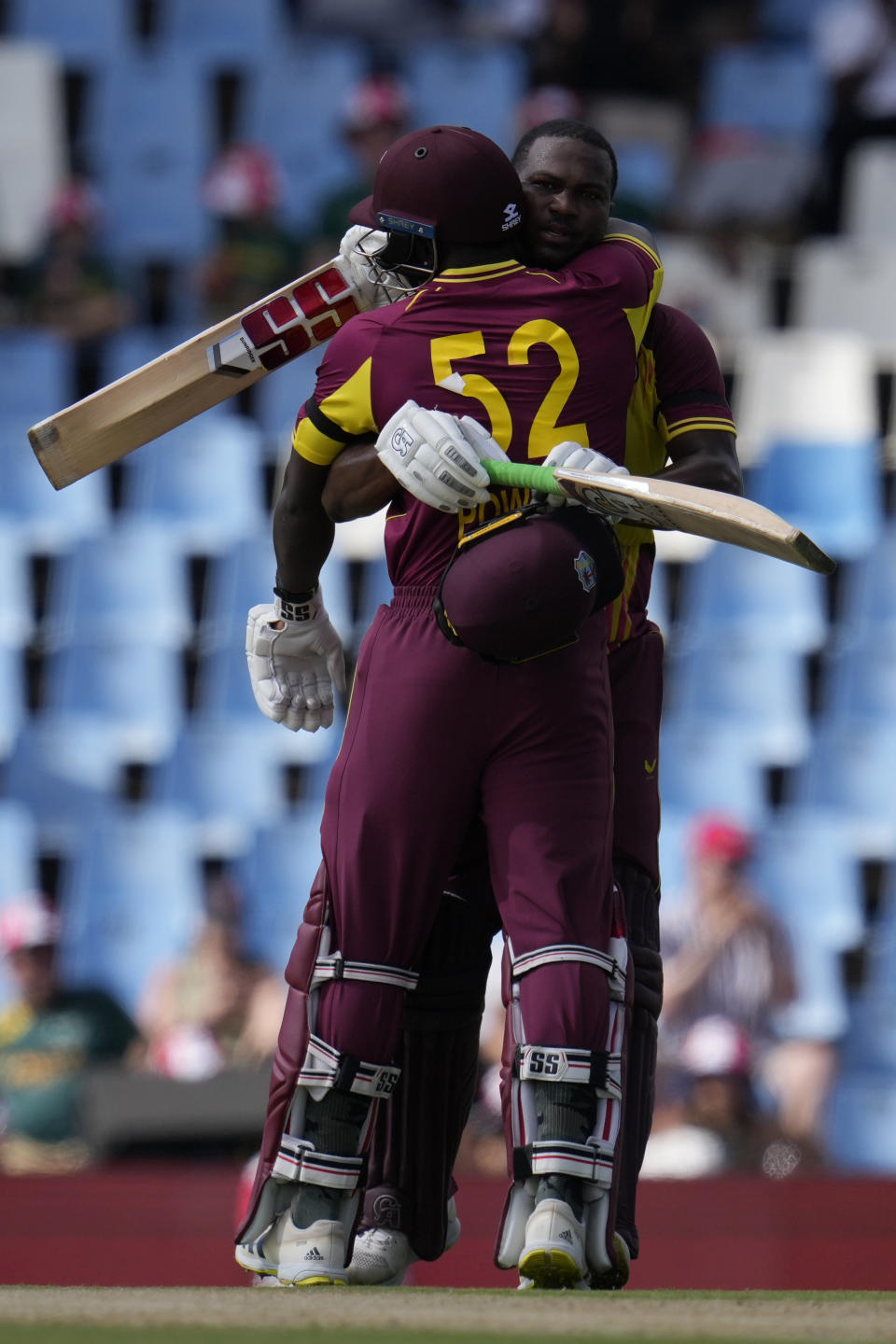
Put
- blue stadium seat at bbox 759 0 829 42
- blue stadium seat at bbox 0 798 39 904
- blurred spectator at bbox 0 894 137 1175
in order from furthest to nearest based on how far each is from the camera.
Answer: blue stadium seat at bbox 759 0 829 42
blue stadium seat at bbox 0 798 39 904
blurred spectator at bbox 0 894 137 1175

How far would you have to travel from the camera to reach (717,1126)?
6.00 meters

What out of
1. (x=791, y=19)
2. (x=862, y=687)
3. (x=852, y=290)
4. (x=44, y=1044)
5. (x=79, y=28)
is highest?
(x=791, y=19)

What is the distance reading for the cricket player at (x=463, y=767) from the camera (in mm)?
3049

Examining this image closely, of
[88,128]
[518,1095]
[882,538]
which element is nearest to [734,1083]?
[882,538]

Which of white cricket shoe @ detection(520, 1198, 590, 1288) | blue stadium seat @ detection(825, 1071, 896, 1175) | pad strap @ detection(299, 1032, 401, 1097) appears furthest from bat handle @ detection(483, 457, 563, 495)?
blue stadium seat @ detection(825, 1071, 896, 1175)

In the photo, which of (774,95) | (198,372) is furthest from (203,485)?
(198,372)

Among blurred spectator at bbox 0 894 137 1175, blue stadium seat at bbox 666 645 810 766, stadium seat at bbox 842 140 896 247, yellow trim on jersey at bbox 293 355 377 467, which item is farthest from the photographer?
stadium seat at bbox 842 140 896 247

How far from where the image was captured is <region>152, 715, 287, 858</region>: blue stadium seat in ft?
23.6

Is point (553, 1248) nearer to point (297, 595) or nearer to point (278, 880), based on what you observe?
point (297, 595)

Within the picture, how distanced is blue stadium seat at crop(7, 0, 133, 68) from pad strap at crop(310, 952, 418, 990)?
6760 mm

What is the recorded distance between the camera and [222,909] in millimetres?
6602

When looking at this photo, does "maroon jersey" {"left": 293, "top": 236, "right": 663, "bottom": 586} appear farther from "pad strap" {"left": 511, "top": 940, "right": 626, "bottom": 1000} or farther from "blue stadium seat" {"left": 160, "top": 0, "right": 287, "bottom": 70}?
"blue stadium seat" {"left": 160, "top": 0, "right": 287, "bottom": 70}

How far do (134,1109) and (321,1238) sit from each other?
8.14 feet

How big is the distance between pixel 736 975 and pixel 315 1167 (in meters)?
3.44
